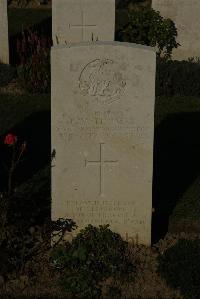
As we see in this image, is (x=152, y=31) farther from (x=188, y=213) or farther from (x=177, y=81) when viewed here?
(x=188, y=213)

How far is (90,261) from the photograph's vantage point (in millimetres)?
6562

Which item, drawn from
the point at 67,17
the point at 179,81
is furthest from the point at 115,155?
the point at 67,17

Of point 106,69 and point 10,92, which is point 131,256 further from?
point 10,92

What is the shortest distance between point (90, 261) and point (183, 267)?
811 millimetres

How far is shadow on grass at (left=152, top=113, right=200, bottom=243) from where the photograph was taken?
7.80 metres

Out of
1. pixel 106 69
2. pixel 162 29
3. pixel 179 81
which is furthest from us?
pixel 162 29

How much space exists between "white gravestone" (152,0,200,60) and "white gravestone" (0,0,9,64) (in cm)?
257

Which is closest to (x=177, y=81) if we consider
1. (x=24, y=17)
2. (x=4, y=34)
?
(x=4, y=34)

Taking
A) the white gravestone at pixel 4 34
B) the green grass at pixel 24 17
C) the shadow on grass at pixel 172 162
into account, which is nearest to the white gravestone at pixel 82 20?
the white gravestone at pixel 4 34

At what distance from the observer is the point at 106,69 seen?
660cm

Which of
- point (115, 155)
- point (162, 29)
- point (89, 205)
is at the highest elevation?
point (162, 29)

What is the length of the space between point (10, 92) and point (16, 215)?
527 centimetres

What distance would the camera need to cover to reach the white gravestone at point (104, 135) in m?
6.57

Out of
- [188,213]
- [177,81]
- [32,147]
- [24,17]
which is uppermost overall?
[24,17]
